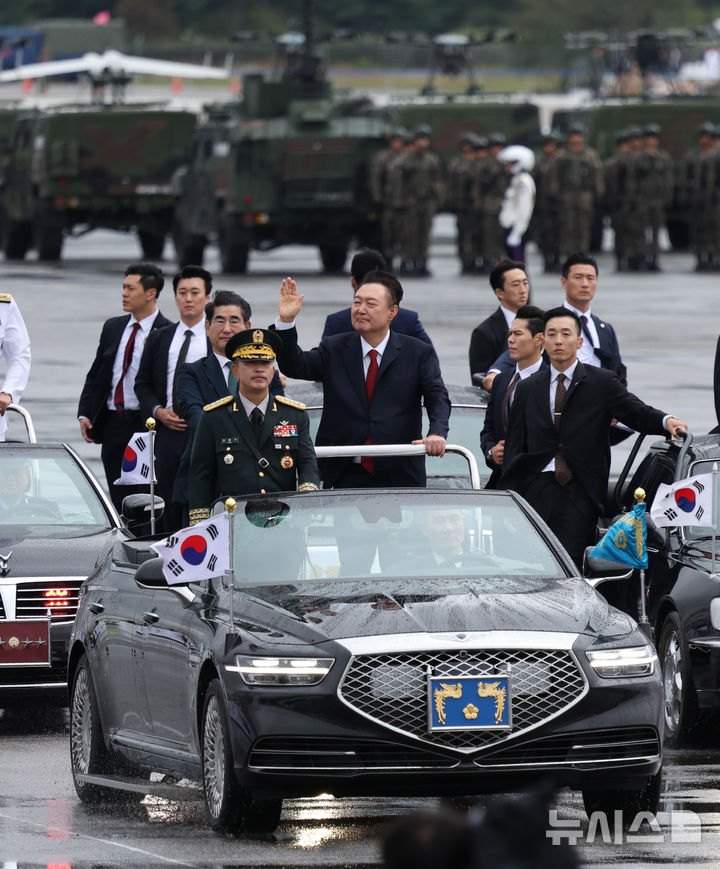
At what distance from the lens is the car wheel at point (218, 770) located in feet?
25.1

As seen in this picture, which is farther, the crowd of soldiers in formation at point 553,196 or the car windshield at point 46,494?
the crowd of soldiers in formation at point 553,196

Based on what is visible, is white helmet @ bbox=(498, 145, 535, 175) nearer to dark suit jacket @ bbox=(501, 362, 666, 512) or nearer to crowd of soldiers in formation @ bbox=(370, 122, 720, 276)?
crowd of soldiers in formation @ bbox=(370, 122, 720, 276)

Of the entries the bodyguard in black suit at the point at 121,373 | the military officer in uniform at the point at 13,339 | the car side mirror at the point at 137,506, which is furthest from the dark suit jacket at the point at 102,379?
the car side mirror at the point at 137,506

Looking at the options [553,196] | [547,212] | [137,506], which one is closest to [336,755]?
[137,506]

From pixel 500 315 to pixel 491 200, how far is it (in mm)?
25691

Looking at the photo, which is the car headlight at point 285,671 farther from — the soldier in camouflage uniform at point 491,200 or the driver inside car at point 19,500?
the soldier in camouflage uniform at point 491,200

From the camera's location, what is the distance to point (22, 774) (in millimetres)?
9203

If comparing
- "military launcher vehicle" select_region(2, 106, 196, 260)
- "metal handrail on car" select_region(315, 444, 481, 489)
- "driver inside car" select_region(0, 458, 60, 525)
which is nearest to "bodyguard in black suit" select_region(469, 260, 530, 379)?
"driver inside car" select_region(0, 458, 60, 525)

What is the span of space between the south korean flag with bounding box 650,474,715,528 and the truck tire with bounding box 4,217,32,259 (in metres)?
35.2

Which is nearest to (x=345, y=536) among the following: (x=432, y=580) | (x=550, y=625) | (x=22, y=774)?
(x=432, y=580)

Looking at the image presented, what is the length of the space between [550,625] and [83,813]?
1.79 m

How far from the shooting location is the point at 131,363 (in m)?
13.2

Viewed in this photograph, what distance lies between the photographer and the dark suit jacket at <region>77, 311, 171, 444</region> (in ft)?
43.4

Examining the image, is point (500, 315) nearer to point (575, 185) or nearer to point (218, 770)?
point (218, 770)
